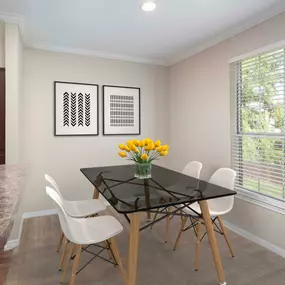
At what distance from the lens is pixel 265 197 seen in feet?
8.46

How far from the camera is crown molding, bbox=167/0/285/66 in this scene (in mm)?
2344

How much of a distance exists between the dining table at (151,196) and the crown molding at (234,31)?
6.14ft

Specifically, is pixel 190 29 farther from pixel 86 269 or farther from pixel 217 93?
pixel 86 269

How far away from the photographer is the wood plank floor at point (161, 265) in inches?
78.6

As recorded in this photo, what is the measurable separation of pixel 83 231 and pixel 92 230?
70 mm

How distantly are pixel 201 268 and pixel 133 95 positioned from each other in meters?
2.79

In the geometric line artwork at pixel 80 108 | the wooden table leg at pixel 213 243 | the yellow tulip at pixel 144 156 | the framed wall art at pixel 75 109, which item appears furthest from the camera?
the geometric line artwork at pixel 80 108

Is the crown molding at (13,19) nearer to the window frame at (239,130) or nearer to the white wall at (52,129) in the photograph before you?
the white wall at (52,129)

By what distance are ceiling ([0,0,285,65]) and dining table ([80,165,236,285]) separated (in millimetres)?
1729

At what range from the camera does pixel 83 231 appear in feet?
6.03

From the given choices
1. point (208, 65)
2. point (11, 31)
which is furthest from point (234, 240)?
point (11, 31)

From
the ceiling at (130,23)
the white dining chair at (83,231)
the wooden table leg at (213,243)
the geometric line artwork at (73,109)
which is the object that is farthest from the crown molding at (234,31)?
the white dining chair at (83,231)

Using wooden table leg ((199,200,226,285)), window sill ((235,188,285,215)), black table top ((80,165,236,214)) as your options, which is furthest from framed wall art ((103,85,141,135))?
wooden table leg ((199,200,226,285))

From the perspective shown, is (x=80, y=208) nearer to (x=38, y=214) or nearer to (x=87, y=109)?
(x=38, y=214)
